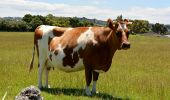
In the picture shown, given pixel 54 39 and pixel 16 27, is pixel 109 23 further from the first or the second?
pixel 16 27

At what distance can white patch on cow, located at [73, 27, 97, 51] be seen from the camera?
1195 cm

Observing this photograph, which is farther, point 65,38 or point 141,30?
point 141,30

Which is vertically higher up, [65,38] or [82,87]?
[65,38]

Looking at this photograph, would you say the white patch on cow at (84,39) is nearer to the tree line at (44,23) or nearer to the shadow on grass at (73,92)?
the shadow on grass at (73,92)

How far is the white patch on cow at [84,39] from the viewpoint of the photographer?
1195cm

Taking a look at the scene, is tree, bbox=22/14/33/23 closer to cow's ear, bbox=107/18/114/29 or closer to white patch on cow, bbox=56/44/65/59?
white patch on cow, bbox=56/44/65/59

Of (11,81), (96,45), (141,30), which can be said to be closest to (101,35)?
(96,45)

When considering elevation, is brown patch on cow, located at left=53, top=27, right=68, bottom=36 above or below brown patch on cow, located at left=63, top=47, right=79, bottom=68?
above

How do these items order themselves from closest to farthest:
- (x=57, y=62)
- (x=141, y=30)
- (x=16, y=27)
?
(x=57, y=62) < (x=16, y=27) < (x=141, y=30)

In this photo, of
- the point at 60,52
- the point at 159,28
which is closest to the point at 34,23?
the point at 159,28

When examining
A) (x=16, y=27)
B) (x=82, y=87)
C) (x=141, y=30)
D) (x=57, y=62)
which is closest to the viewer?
(x=57, y=62)

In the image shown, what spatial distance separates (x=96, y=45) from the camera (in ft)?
38.9

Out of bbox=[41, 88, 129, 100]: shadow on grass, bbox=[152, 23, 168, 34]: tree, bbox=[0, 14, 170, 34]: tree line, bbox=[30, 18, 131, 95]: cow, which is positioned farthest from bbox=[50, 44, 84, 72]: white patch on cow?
bbox=[152, 23, 168, 34]: tree

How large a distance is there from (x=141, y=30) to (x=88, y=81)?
5849 inches
